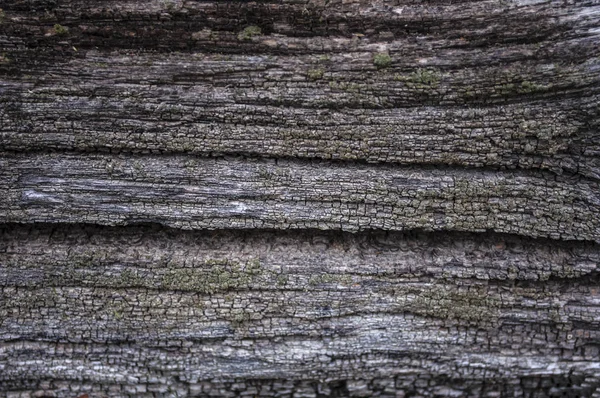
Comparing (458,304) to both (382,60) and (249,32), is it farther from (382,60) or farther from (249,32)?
(249,32)

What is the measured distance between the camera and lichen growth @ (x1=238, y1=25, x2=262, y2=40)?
2.08 metres

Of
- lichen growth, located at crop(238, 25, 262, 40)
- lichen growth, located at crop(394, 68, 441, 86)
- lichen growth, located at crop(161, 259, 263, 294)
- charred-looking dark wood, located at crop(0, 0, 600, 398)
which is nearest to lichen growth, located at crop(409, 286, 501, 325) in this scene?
charred-looking dark wood, located at crop(0, 0, 600, 398)

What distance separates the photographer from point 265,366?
2.23m

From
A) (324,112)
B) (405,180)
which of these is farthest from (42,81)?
(405,180)

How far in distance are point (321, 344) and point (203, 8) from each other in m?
1.61

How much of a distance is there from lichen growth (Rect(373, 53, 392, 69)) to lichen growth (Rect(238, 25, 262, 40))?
1.72 ft

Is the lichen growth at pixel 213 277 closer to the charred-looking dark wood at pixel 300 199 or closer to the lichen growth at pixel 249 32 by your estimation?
the charred-looking dark wood at pixel 300 199

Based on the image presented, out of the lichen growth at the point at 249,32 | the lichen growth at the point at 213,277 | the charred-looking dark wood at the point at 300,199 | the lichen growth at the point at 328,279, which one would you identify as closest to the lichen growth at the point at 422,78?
the charred-looking dark wood at the point at 300,199

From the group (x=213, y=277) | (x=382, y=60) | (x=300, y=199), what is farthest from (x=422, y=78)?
(x=213, y=277)

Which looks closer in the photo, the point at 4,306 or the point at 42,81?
the point at 42,81

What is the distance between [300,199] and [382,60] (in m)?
0.72

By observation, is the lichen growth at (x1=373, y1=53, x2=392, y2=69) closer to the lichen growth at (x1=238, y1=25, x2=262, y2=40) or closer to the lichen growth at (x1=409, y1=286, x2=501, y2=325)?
the lichen growth at (x1=238, y1=25, x2=262, y2=40)

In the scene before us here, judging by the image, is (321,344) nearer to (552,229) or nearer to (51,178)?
(552,229)

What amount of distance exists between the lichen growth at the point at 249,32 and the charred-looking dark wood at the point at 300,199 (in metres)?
0.01
